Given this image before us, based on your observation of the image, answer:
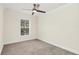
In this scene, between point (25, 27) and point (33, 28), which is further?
A: point (33, 28)

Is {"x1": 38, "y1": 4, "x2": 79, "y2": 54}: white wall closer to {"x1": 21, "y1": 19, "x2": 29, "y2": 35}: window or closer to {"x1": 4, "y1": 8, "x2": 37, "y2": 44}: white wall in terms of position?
{"x1": 4, "y1": 8, "x2": 37, "y2": 44}: white wall

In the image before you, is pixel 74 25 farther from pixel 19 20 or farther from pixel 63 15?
pixel 19 20

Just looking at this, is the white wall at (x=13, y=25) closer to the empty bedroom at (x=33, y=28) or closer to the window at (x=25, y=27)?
the empty bedroom at (x=33, y=28)

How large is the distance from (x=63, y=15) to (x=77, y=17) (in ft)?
2.29

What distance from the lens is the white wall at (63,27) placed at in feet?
9.25

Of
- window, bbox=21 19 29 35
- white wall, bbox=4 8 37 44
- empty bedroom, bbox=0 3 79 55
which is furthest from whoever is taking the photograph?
white wall, bbox=4 8 37 44

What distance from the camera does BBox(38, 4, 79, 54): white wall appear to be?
9.25 feet

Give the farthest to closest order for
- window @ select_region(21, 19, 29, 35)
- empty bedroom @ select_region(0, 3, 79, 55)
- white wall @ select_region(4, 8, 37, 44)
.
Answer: white wall @ select_region(4, 8, 37, 44), empty bedroom @ select_region(0, 3, 79, 55), window @ select_region(21, 19, 29, 35)

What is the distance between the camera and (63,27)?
3.33 meters

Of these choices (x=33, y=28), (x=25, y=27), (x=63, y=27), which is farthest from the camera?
(x=63, y=27)

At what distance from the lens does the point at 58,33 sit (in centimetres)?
366

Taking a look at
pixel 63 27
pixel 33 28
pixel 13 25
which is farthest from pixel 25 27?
pixel 63 27

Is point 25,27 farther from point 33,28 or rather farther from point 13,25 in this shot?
point 13,25

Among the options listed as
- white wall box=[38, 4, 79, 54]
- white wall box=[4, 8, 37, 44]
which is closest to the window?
white wall box=[4, 8, 37, 44]
